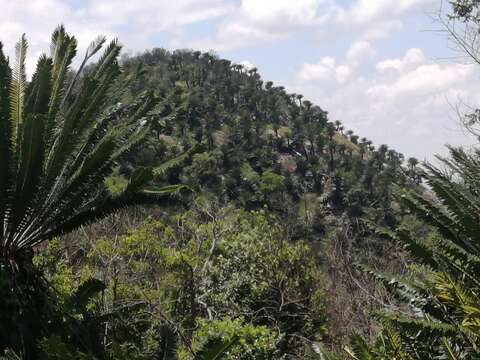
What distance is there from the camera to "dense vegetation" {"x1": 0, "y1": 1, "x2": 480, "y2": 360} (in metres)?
4.32

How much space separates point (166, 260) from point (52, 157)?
6.10 metres

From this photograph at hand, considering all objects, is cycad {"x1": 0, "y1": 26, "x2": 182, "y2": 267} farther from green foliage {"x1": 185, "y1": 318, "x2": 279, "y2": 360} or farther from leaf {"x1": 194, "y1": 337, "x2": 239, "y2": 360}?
green foliage {"x1": 185, "y1": 318, "x2": 279, "y2": 360}

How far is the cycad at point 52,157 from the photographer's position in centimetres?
525

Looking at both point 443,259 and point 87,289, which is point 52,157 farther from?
point 443,259

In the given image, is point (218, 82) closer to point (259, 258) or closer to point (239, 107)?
point (239, 107)

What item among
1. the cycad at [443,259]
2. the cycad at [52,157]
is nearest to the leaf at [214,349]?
the cycad at [443,259]

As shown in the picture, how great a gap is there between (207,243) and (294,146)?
81.4 metres

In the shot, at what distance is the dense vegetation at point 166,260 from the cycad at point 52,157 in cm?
2

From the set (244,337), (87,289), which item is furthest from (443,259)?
(244,337)

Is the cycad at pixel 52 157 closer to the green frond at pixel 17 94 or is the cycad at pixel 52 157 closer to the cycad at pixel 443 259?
the green frond at pixel 17 94

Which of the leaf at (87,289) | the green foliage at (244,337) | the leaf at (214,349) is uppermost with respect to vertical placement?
the leaf at (87,289)

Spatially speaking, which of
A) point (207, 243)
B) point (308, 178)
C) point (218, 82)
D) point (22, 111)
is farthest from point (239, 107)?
point (22, 111)

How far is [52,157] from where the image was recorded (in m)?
5.46

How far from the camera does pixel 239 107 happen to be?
3930 inches
